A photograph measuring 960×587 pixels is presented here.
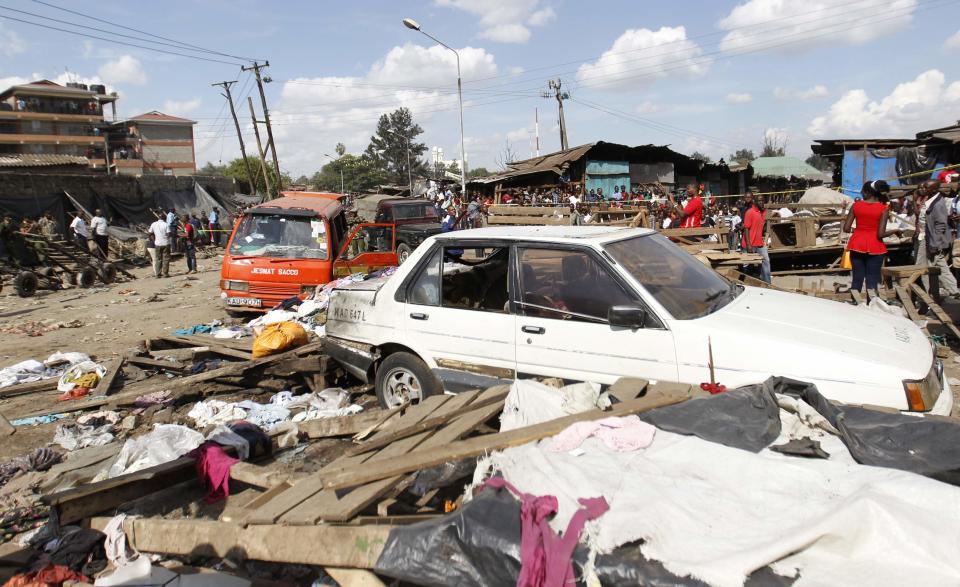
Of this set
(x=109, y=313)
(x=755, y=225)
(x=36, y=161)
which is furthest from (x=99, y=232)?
(x=755, y=225)

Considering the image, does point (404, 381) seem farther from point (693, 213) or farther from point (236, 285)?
point (693, 213)

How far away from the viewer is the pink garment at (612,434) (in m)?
2.86

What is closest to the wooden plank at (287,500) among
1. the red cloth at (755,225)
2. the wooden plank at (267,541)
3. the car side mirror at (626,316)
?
the wooden plank at (267,541)

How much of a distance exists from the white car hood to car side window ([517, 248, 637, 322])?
0.54 meters

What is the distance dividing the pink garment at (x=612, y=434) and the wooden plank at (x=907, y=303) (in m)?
5.48

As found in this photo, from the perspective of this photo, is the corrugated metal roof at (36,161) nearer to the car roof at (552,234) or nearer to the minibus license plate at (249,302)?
the minibus license plate at (249,302)

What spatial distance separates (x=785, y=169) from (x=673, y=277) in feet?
125

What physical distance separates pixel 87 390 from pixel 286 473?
13.9 ft

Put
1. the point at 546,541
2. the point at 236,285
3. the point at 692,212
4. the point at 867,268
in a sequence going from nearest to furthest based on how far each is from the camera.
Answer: the point at 546,541 < the point at 867,268 < the point at 236,285 < the point at 692,212

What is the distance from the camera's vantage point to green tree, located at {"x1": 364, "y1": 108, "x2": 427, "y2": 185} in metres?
80.5

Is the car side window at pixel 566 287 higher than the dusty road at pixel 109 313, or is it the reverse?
the car side window at pixel 566 287

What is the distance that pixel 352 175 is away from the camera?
81.3 m

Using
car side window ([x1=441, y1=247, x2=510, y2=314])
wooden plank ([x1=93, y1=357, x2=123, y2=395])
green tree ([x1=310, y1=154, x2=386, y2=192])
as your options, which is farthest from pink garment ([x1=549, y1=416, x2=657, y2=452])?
green tree ([x1=310, y1=154, x2=386, y2=192])

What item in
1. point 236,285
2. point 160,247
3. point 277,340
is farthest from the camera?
point 160,247
